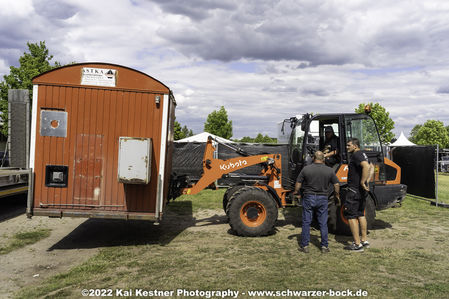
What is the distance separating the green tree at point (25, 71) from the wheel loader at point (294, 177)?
14232mm

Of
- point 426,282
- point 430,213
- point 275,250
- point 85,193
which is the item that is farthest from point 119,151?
point 430,213

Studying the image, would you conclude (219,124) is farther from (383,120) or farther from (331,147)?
(331,147)

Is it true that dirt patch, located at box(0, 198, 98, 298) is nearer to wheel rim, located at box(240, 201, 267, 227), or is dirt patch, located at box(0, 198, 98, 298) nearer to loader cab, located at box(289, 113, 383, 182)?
wheel rim, located at box(240, 201, 267, 227)

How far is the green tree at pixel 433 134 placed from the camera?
44938mm

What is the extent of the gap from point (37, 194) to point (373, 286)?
5290 millimetres

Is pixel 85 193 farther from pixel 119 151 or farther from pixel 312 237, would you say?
pixel 312 237

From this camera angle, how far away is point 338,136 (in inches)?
280

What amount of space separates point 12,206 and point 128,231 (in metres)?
4.62

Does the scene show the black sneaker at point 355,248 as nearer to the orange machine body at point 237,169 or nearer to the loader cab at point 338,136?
the loader cab at point 338,136

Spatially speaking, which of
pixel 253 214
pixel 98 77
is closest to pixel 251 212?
pixel 253 214

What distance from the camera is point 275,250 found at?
5.87 m

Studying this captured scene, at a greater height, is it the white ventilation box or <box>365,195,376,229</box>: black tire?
the white ventilation box

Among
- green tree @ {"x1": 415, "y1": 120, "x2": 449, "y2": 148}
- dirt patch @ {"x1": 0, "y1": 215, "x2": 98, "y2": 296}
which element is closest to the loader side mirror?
dirt patch @ {"x1": 0, "y1": 215, "x2": 98, "y2": 296}

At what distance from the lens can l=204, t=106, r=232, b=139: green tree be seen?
31873 mm
